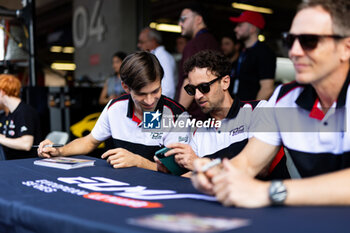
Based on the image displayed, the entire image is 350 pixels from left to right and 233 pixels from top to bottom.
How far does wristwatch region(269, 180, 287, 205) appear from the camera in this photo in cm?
121

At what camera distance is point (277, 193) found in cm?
121

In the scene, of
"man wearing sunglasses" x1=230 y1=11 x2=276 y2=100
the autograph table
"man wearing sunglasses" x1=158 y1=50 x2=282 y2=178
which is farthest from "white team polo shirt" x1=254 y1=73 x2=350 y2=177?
"man wearing sunglasses" x1=230 y1=11 x2=276 y2=100

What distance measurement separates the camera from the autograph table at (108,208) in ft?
3.43

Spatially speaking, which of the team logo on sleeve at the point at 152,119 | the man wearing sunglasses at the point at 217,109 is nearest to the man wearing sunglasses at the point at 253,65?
the man wearing sunglasses at the point at 217,109

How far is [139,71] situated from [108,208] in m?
1.21

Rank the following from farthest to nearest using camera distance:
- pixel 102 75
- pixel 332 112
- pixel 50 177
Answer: pixel 102 75 → pixel 50 177 → pixel 332 112

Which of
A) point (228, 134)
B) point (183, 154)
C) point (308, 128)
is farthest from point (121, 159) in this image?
point (308, 128)

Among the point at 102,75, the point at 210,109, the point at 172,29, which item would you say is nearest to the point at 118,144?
the point at 210,109

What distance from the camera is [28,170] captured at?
207 centimetres

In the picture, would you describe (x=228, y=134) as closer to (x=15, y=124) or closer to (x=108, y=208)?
(x=108, y=208)

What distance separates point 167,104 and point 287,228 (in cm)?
157

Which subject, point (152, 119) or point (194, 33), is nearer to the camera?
point (152, 119)

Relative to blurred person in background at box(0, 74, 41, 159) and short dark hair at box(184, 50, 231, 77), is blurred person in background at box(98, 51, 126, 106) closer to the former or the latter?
blurred person in background at box(0, 74, 41, 159)

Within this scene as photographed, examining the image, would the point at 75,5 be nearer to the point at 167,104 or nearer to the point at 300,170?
the point at 167,104
